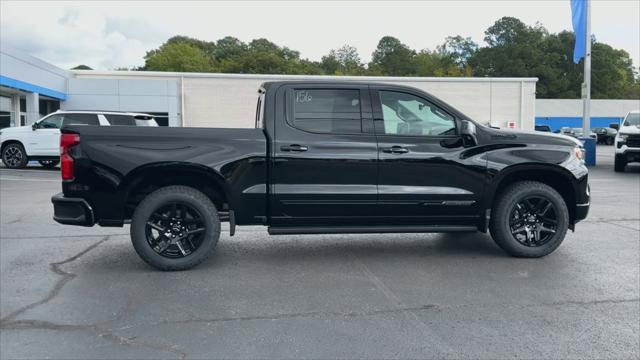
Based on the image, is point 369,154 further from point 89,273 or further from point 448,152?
point 89,273

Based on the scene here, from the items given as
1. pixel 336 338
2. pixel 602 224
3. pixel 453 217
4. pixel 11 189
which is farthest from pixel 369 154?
pixel 11 189

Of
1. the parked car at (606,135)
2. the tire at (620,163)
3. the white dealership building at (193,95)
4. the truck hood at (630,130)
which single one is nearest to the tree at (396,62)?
the parked car at (606,135)

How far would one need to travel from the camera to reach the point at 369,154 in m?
6.05

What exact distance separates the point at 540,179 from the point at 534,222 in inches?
20.6

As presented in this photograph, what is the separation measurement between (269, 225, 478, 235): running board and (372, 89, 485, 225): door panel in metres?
0.06

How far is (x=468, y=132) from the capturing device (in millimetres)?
6086

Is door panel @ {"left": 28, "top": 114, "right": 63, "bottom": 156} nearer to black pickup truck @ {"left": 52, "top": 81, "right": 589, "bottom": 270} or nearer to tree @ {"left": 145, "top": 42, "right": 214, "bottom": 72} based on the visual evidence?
black pickup truck @ {"left": 52, "top": 81, "right": 589, "bottom": 270}

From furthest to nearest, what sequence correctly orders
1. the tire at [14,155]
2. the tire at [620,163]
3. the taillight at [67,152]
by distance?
the tire at [14,155], the tire at [620,163], the taillight at [67,152]

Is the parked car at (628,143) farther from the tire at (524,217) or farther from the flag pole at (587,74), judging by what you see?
the tire at (524,217)

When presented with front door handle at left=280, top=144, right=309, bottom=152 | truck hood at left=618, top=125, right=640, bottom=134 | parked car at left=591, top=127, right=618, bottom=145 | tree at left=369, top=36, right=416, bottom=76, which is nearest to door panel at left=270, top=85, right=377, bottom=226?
front door handle at left=280, top=144, right=309, bottom=152

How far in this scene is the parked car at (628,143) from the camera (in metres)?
18.1

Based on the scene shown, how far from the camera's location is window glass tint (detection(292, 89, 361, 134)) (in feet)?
20.1

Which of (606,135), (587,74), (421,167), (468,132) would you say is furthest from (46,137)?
(606,135)

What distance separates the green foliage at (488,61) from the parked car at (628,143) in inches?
2568
